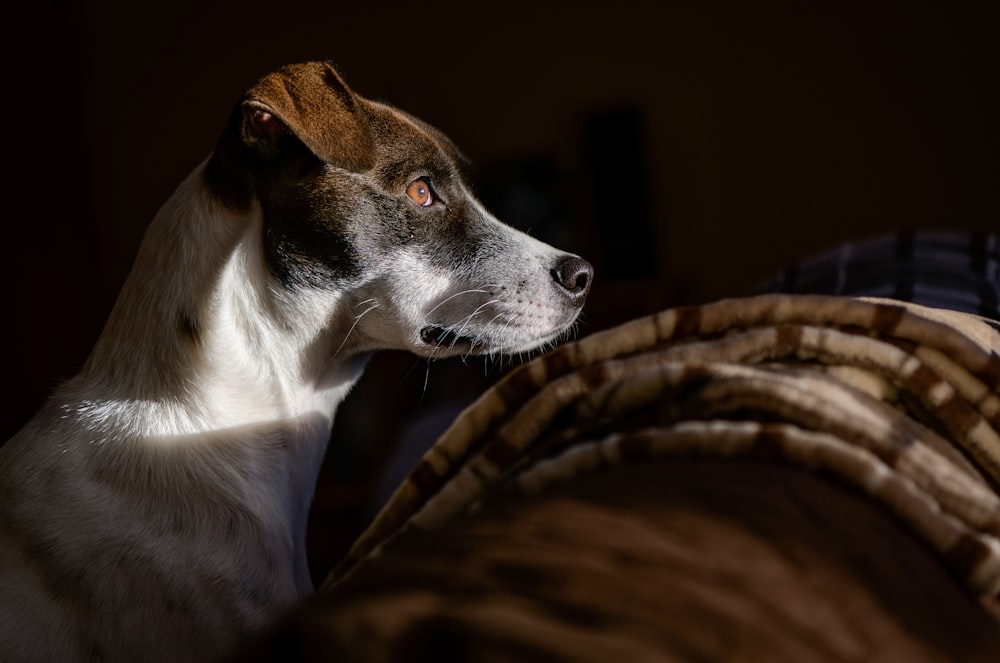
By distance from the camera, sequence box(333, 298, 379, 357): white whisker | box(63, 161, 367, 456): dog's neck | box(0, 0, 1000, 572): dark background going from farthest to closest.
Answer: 1. box(0, 0, 1000, 572): dark background
2. box(333, 298, 379, 357): white whisker
3. box(63, 161, 367, 456): dog's neck

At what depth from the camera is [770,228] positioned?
11.4 feet

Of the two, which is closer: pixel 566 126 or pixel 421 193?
pixel 421 193

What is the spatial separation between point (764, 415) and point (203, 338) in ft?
2.20

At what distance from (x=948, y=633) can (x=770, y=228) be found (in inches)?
125

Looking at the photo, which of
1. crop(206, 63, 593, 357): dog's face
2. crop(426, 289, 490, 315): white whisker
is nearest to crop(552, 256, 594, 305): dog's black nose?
crop(206, 63, 593, 357): dog's face

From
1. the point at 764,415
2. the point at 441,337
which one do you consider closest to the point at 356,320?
the point at 441,337

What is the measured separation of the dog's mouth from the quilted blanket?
474mm

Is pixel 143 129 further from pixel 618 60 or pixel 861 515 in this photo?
pixel 861 515

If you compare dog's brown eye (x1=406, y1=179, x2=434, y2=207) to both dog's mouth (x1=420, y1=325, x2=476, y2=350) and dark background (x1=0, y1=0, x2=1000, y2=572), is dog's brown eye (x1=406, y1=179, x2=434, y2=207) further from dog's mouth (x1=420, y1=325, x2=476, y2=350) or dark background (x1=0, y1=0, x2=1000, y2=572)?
dark background (x1=0, y1=0, x2=1000, y2=572)

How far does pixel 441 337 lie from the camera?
1.17 meters

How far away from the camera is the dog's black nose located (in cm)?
121

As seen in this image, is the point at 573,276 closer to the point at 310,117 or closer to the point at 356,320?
the point at 356,320

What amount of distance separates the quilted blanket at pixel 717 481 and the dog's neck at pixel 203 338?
384mm

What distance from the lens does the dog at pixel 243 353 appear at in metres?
0.88
